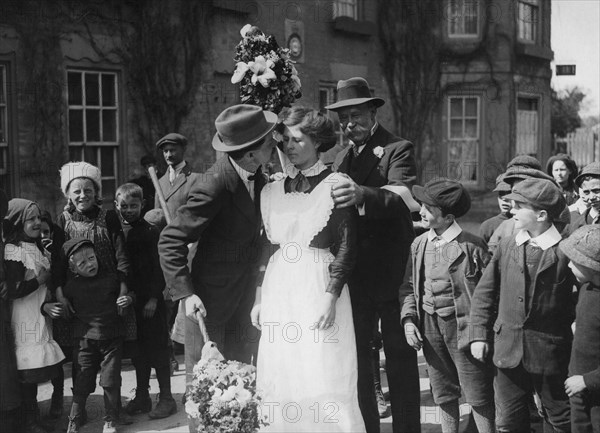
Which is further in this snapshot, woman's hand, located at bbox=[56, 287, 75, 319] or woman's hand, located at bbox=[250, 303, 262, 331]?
woman's hand, located at bbox=[56, 287, 75, 319]

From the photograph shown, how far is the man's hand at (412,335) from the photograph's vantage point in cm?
440

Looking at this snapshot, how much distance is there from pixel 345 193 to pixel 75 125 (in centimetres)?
682

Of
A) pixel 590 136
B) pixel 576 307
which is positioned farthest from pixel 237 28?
pixel 590 136

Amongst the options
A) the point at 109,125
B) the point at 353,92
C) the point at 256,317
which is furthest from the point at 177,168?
the point at 256,317

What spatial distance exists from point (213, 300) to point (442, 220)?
1.43m

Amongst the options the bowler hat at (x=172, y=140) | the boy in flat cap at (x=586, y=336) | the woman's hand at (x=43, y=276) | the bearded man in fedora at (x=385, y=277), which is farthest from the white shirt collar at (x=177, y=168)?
the boy in flat cap at (x=586, y=336)

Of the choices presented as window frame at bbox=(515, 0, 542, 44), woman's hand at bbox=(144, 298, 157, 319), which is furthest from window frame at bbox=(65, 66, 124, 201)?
window frame at bbox=(515, 0, 542, 44)

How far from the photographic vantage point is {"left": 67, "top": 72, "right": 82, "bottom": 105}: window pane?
9773mm

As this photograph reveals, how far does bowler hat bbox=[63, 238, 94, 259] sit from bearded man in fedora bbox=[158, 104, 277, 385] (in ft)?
4.14

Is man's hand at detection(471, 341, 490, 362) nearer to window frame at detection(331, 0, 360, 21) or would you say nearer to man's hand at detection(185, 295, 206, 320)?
man's hand at detection(185, 295, 206, 320)

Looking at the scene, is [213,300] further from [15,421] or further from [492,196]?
[492,196]

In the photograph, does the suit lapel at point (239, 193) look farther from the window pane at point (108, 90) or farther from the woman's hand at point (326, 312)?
the window pane at point (108, 90)

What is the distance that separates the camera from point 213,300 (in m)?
4.15

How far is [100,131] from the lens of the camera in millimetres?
10148
